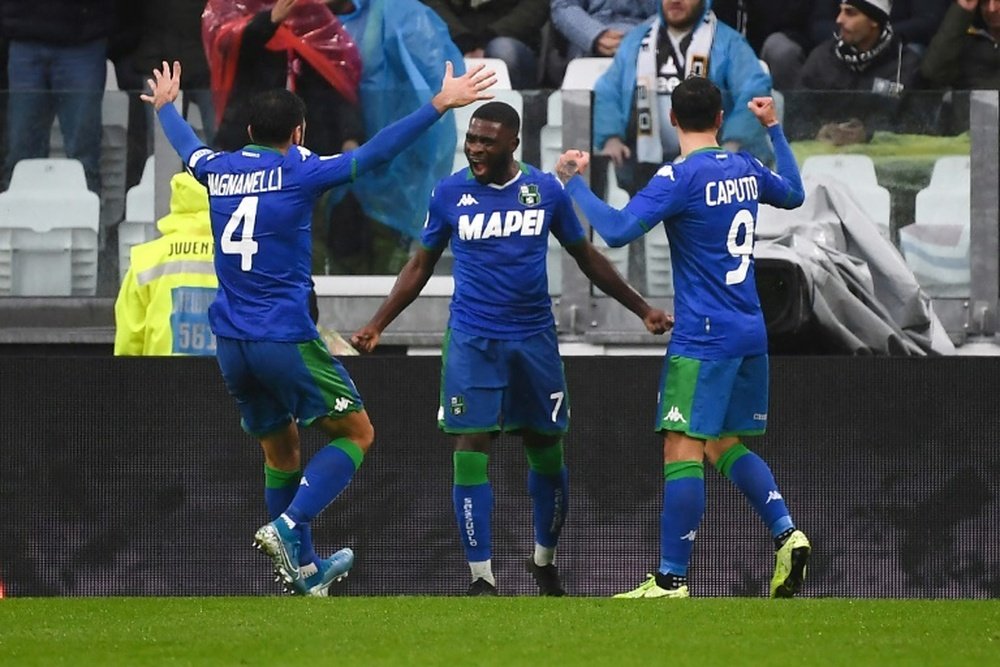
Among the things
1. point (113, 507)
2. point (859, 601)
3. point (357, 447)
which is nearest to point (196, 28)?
point (113, 507)

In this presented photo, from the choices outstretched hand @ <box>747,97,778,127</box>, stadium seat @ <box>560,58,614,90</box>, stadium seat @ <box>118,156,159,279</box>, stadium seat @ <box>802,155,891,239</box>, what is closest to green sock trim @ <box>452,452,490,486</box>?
outstretched hand @ <box>747,97,778,127</box>

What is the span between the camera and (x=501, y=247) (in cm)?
885

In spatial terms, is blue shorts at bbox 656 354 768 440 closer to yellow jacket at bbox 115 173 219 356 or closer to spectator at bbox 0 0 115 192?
yellow jacket at bbox 115 173 219 356

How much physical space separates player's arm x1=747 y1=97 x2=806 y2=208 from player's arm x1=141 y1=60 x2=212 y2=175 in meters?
2.40

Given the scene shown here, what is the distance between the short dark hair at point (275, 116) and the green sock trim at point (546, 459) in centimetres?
179

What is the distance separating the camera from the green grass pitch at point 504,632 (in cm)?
682

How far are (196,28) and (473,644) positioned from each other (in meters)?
7.10

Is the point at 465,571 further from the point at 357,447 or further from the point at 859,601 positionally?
the point at 859,601

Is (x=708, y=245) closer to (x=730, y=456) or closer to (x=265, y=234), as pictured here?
(x=730, y=456)

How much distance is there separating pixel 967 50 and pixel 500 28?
2955mm

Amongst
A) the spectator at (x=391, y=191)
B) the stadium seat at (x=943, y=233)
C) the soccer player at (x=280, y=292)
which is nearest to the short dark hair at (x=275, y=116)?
the soccer player at (x=280, y=292)

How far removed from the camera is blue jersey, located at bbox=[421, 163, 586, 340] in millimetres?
8844

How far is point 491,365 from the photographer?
8.86 meters

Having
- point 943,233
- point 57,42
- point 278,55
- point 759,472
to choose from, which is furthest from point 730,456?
point 57,42
